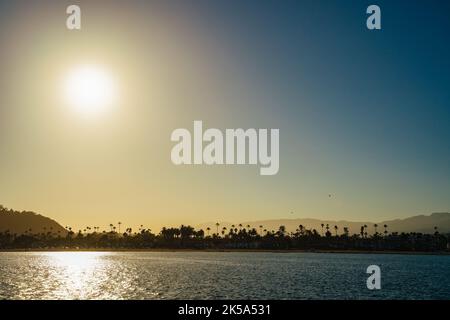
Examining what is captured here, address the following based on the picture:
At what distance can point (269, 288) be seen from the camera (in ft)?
301

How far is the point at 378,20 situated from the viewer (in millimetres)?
47000

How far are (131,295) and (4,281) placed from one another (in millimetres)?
42885
